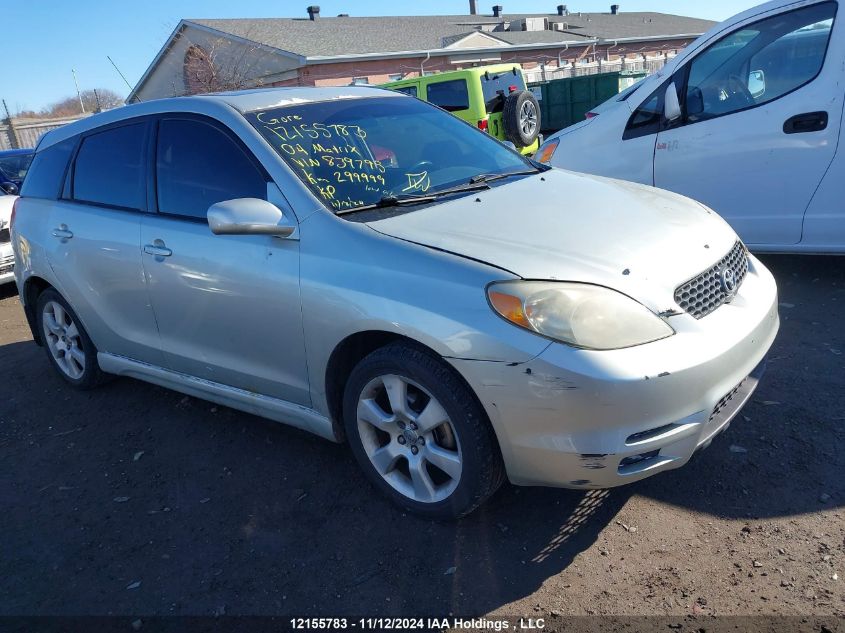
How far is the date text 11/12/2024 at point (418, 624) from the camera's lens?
7.88 ft

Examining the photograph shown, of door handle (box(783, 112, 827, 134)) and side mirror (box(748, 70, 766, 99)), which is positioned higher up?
side mirror (box(748, 70, 766, 99))

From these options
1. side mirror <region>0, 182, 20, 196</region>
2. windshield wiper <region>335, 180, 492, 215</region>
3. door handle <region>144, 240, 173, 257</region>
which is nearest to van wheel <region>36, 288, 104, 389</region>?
door handle <region>144, 240, 173, 257</region>

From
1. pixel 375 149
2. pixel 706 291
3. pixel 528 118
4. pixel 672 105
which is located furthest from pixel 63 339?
pixel 528 118

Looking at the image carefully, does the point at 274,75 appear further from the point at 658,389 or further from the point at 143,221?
the point at 658,389

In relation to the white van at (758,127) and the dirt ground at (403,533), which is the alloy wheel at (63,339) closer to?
the dirt ground at (403,533)

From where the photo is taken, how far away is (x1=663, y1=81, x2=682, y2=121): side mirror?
5242mm

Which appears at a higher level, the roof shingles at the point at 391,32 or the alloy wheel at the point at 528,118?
the roof shingles at the point at 391,32

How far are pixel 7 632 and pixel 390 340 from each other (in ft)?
6.01

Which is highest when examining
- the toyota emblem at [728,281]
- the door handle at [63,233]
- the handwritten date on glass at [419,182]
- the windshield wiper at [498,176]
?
the handwritten date on glass at [419,182]

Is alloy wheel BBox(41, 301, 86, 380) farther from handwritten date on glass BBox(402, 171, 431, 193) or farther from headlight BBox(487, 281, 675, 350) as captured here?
headlight BBox(487, 281, 675, 350)

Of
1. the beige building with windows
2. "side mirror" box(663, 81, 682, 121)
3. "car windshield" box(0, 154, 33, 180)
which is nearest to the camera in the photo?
"side mirror" box(663, 81, 682, 121)

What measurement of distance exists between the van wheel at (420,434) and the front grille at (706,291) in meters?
0.89

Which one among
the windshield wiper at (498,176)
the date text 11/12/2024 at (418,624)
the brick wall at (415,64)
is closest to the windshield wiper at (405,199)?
the windshield wiper at (498,176)

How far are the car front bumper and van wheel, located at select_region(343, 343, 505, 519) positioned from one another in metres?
0.09
